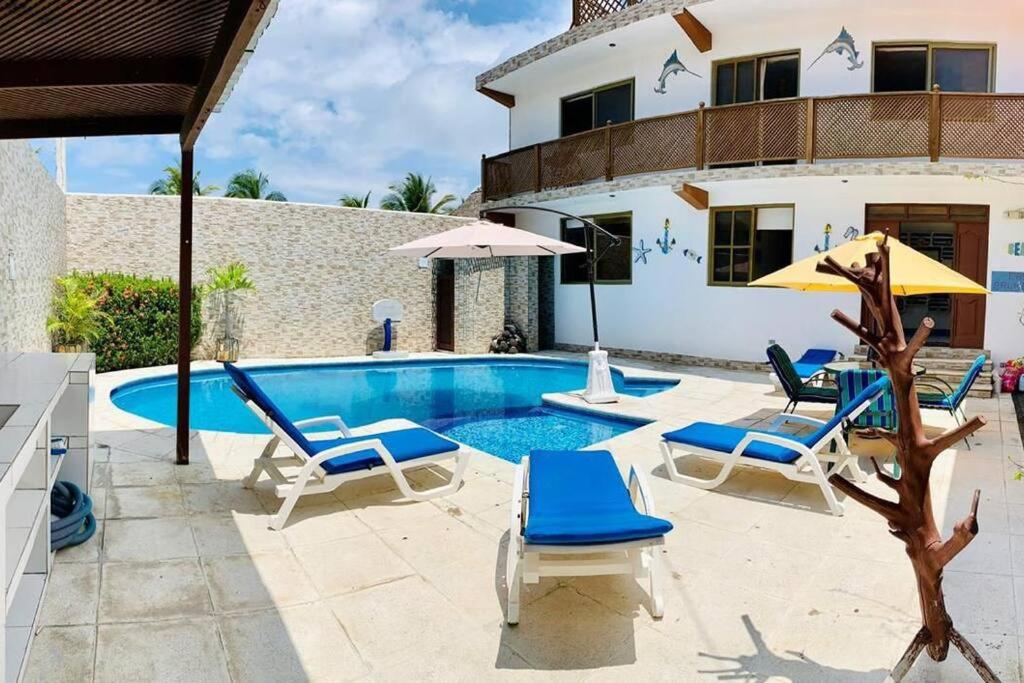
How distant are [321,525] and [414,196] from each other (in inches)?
1329

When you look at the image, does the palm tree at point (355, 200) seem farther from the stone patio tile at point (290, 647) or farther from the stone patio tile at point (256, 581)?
the stone patio tile at point (290, 647)

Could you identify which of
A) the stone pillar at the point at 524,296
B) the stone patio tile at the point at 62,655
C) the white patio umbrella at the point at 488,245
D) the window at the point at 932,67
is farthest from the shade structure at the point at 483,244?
the window at the point at 932,67

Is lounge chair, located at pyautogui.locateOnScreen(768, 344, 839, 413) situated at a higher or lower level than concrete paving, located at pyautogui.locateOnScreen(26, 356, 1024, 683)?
higher

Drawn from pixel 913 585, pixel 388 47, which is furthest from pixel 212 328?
pixel 388 47

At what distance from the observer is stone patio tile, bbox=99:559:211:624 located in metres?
3.32

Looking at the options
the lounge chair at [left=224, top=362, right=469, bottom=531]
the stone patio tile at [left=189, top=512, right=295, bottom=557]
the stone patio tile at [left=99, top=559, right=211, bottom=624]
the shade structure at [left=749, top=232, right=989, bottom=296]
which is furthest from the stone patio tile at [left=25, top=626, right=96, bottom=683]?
the shade structure at [left=749, top=232, right=989, bottom=296]

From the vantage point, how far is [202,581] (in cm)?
369

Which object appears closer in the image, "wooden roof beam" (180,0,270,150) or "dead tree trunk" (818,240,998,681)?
"dead tree trunk" (818,240,998,681)

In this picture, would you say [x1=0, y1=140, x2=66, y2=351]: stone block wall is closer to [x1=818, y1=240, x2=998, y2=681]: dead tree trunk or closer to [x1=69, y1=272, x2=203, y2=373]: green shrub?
[x1=69, y1=272, x2=203, y2=373]: green shrub

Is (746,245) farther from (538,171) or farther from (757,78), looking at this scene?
(538,171)

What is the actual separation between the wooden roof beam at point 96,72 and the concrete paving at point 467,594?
2.83 meters

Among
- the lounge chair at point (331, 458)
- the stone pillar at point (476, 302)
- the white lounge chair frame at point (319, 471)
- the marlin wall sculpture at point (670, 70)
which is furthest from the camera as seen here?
the stone pillar at point (476, 302)

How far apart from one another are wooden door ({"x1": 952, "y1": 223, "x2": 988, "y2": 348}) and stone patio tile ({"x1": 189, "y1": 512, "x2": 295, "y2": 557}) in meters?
12.4

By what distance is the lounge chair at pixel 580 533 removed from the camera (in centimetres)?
331
